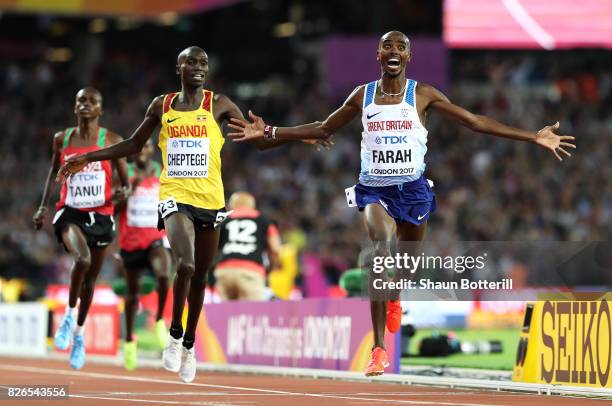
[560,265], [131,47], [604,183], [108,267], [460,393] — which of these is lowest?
[460,393]

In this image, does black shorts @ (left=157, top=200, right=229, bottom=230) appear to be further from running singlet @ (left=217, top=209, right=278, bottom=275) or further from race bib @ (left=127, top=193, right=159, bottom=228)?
running singlet @ (left=217, top=209, right=278, bottom=275)

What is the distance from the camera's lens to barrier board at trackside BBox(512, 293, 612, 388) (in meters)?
11.5

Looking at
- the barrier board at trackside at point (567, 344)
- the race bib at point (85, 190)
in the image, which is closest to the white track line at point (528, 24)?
the race bib at point (85, 190)

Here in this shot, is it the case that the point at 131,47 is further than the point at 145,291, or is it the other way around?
the point at 131,47

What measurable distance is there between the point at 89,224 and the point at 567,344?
5.25 metres

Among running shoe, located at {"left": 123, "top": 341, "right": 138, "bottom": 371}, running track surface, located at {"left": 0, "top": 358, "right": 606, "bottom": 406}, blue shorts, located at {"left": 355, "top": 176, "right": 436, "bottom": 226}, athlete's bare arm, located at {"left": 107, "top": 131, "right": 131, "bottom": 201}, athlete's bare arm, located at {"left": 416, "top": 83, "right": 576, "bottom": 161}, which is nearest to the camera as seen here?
running track surface, located at {"left": 0, "top": 358, "right": 606, "bottom": 406}

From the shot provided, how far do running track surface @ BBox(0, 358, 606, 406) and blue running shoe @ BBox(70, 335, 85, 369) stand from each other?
16 centimetres

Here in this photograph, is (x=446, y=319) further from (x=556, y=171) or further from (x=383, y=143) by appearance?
(x=383, y=143)

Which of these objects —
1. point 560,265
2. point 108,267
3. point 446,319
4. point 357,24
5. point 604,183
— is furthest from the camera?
point 357,24

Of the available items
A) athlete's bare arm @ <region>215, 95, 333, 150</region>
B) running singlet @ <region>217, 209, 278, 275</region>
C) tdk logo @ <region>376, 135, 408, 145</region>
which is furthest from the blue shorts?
running singlet @ <region>217, 209, 278, 275</region>

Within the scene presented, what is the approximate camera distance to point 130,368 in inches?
653

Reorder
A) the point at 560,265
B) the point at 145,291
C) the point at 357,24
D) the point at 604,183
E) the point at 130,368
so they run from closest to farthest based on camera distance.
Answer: the point at 560,265, the point at 130,368, the point at 145,291, the point at 604,183, the point at 357,24

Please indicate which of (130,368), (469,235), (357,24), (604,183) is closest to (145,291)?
(130,368)

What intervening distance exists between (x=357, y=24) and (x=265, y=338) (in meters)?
26.6
